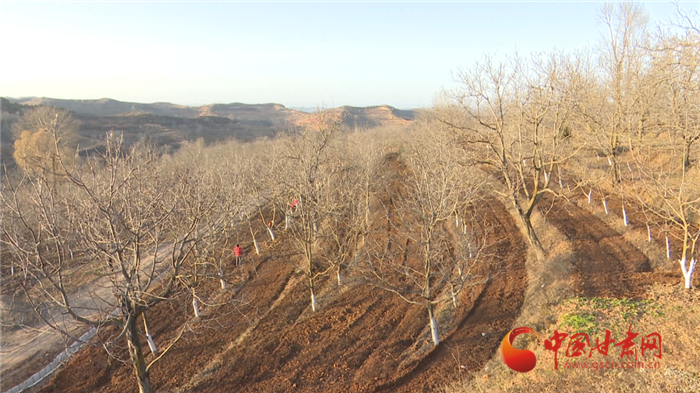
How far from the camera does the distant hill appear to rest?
71250 mm

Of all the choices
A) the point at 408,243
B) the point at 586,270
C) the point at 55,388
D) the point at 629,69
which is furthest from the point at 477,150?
the point at 55,388

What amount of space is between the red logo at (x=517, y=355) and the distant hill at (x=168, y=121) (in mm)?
30467

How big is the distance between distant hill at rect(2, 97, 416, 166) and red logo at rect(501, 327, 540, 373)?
30.5 metres

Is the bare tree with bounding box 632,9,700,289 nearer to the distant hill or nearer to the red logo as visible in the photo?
the red logo

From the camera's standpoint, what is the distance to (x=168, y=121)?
103438 millimetres

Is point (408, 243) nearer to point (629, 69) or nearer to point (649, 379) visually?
point (649, 379)

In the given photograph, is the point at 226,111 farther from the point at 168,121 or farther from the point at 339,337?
the point at 339,337

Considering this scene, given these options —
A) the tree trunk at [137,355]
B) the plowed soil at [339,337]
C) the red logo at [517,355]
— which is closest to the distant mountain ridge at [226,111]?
the plowed soil at [339,337]

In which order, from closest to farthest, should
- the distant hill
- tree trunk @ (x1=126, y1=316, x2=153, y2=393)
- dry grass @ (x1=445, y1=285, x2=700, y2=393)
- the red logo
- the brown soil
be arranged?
dry grass @ (x1=445, y1=285, x2=700, y2=393), tree trunk @ (x1=126, y1=316, x2=153, y2=393), the red logo, the brown soil, the distant hill

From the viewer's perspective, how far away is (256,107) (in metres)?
183

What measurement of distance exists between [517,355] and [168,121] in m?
114

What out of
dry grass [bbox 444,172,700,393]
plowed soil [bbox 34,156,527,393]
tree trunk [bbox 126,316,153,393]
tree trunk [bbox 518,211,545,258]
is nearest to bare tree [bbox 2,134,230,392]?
tree trunk [bbox 126,316,153,393]

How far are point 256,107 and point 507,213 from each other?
179 meters

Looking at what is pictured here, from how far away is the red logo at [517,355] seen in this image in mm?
8205
